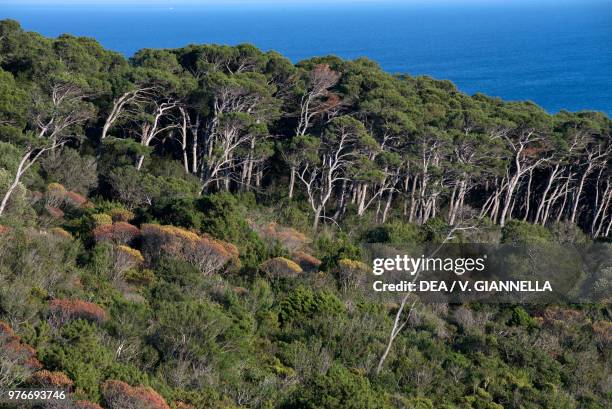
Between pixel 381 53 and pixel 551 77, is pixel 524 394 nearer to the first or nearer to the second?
pixel 551 77

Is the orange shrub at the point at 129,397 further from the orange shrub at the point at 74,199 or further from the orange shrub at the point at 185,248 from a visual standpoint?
the orange shrub at the point at 74,199

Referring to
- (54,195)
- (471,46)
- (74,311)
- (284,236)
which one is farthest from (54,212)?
(471,46)

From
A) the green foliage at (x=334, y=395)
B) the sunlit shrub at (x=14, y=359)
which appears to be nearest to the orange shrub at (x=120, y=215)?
the sunlit shrub at (x=14, y=359)

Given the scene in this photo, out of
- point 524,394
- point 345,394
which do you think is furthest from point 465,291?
point 345,394

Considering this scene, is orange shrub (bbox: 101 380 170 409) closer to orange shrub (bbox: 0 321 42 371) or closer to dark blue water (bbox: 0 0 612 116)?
orange shrub (bbox: 0 321 42 371)

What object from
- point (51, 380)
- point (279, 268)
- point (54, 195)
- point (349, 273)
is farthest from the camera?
point (54, 195)

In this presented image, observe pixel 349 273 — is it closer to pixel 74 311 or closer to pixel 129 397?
pixel 74 311

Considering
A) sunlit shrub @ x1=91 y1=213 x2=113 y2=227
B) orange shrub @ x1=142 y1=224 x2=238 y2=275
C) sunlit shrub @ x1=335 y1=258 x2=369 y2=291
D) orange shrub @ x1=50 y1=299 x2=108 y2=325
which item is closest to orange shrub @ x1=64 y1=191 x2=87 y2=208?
sunlit shrub @ x1=91 y1=213 x2=113 y2=227
